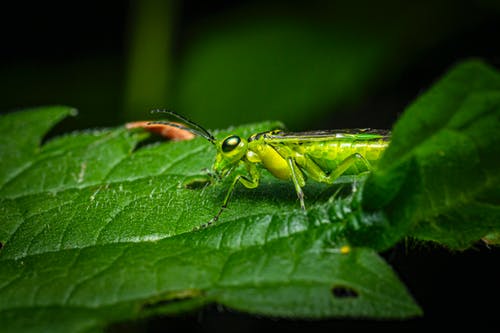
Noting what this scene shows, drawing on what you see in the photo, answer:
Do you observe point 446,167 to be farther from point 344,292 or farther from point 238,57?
point 238,57

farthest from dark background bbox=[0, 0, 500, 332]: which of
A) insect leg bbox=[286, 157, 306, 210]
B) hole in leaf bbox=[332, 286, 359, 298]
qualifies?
hole in leaf bbox=[332, 286, 359, 298]

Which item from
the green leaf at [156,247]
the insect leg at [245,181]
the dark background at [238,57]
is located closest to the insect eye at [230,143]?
the insect leg at [245,181]

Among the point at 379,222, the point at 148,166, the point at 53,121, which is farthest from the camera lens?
the point at 53,121

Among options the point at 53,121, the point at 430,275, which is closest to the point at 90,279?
the point at 53,121

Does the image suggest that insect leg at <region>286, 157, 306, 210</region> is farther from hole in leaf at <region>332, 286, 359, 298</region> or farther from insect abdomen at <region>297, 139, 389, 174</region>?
hole in leaf at <region>332, 286, 359, 298</region>

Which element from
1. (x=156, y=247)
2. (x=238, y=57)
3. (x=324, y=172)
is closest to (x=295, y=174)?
(x=324, y=172)

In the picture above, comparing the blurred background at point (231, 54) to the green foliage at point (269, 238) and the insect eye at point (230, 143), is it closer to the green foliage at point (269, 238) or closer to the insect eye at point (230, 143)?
the insect eye at point (230, 143)

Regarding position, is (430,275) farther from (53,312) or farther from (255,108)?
(53,312)
